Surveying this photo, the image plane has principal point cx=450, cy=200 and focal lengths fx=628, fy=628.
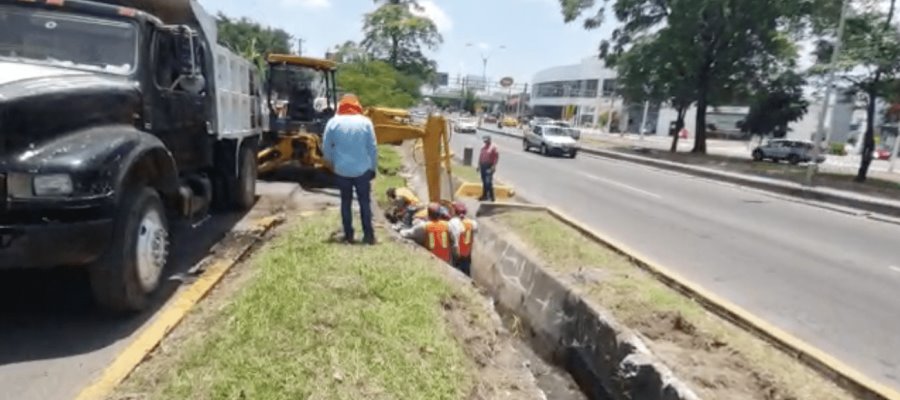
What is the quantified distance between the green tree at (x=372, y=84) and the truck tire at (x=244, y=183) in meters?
15.8

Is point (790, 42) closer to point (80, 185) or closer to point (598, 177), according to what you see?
point (598, 177)

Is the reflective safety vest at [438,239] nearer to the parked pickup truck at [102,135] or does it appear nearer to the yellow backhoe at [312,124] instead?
the yellow backhoe at [312,124]

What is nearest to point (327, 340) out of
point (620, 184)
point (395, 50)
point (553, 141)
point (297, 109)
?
point (297, 109)

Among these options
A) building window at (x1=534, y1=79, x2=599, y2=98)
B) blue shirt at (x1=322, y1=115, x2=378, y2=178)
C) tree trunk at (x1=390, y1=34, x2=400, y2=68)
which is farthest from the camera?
building window at (x1=534, y1=79, x2=599, y2=98)

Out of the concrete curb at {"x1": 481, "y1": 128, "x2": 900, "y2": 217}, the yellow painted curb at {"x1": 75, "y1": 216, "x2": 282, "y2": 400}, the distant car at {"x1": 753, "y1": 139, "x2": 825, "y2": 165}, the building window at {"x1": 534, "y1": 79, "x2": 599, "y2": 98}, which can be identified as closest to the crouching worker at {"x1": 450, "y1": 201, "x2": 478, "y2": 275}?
the yellow painted curb at {"x1": 75, "y1": 216, "x2": 282, "y2": 400}

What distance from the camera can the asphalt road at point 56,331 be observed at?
3.54 m

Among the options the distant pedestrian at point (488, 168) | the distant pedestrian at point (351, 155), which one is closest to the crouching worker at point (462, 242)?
the distant pedestrian at point (351, 155)

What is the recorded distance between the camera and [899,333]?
6.28 meters

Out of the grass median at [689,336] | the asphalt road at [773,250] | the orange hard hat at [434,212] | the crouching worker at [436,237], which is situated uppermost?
the orange hard hat at [434,212]

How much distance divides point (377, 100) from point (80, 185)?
23166 mm

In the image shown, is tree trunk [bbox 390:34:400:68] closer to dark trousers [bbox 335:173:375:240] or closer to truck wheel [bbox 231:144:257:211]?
truck wheel [bbox 231:144:257:211]

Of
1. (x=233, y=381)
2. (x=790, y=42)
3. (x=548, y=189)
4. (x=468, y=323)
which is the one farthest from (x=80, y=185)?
(x=790, y=42)

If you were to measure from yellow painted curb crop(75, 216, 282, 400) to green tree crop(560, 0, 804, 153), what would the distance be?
29833mm

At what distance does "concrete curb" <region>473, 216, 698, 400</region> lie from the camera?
15.1 feet
